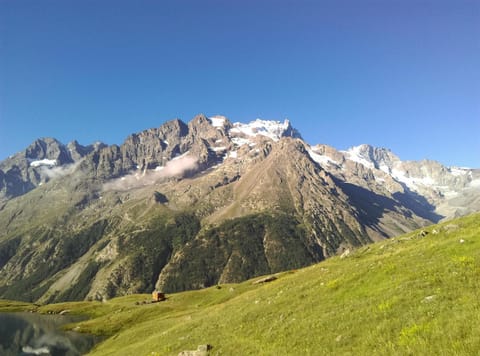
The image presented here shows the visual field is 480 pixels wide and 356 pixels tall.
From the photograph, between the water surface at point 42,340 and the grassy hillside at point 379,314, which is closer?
the grassy hillside at point 379,314

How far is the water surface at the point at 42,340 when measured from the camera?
74.8 metres

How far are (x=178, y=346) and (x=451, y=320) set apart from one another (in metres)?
27.3

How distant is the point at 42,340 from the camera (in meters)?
88.2

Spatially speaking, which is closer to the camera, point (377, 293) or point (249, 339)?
point (377, 293)

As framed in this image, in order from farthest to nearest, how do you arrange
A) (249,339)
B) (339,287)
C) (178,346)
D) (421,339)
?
(178,346), (339,287), (249,339), (421,339)

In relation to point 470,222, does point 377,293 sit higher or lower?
lower

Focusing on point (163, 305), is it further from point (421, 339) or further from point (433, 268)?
point (421, 339)

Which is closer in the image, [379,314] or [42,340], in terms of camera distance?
[379,314]

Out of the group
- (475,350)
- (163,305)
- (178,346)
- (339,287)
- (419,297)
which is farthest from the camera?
(163,305)

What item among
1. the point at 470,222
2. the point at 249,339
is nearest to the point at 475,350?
the point at 249,339

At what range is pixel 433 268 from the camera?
27.1 meters

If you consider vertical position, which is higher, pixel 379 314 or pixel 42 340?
pixel 42 340

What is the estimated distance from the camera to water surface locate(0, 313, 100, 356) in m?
74.8

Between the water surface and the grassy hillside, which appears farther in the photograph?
the water surface
